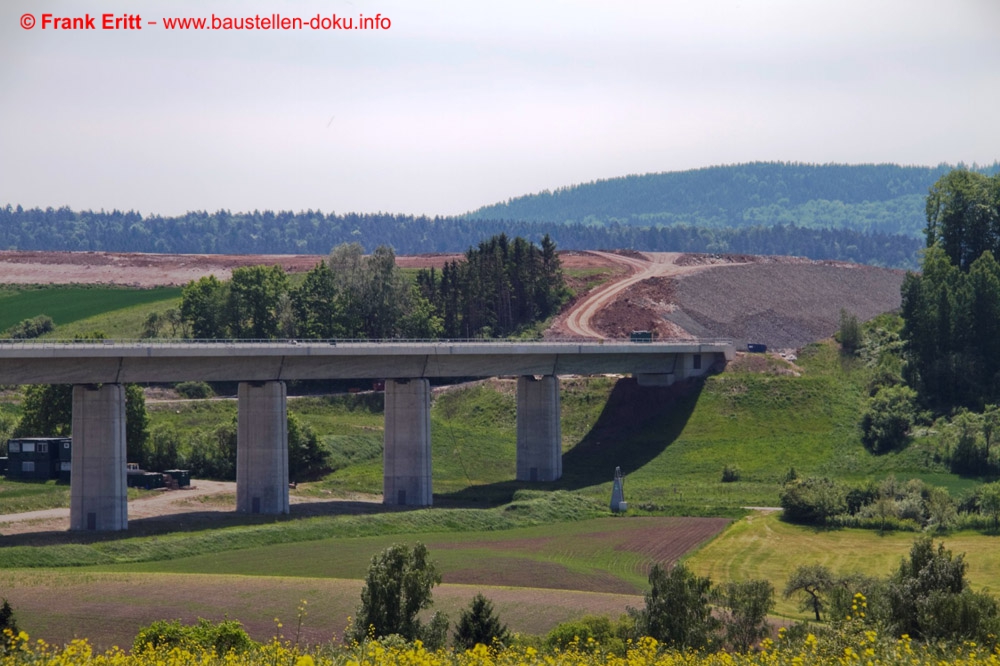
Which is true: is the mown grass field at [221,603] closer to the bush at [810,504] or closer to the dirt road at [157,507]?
the dirt road at [157,507]

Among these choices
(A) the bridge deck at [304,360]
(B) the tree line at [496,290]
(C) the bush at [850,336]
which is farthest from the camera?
(B) the tree line at [496,290]

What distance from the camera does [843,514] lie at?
101000mm

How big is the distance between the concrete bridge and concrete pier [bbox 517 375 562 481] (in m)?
0.09

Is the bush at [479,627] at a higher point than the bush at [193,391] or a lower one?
lower

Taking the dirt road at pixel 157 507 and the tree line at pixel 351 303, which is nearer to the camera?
the dirt road at pixel 157 507

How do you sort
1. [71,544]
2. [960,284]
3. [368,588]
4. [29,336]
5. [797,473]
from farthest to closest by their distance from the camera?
[29,336], [960,284], [797,473], [71,544], [368,588]

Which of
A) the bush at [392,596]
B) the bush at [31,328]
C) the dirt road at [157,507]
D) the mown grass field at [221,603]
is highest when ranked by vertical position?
the bush at [31,328]

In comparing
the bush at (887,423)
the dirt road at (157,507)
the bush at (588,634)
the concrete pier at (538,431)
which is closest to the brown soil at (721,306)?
the bush at (887,423)

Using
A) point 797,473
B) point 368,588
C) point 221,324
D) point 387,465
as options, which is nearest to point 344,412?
point 221,324

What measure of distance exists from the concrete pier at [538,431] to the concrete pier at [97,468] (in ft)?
137

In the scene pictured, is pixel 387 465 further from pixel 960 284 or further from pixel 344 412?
pixel 960 284

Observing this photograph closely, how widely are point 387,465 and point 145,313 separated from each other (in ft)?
273

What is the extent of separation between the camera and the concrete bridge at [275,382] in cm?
8769

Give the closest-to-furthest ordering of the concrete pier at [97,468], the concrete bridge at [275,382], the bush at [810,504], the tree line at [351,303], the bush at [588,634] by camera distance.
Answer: the bush at [588,634] < the concrete pier at [97,468] < the concrete bridge at [275,382] < the bush at [810,504] < the tree line at [351,303]
